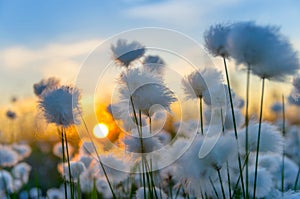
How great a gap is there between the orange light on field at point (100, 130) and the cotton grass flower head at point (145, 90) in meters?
0.52

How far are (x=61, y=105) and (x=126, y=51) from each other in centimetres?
26

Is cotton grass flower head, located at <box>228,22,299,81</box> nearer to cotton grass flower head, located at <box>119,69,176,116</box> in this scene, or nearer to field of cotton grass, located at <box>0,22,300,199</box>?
field of cotton grass, located at <box>0,22,300,199</box>

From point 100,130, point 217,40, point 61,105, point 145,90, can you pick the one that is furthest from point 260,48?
point 100,130

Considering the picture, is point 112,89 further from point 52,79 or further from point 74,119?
point 52,79

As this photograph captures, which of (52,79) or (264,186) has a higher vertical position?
(52,79)

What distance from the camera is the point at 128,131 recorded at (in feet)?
6.13

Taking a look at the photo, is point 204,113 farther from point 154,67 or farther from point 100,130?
point 100,130

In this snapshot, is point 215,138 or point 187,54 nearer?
point 215,138

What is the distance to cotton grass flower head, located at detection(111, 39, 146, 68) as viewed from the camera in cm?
175

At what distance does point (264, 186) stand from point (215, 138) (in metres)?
0.41

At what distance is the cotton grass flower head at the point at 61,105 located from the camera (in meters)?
1.70

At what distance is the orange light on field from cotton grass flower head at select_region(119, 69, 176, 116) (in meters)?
0.52

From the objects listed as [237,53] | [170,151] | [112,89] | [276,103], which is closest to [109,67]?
[112,89]

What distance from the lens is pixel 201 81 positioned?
1.78 m
